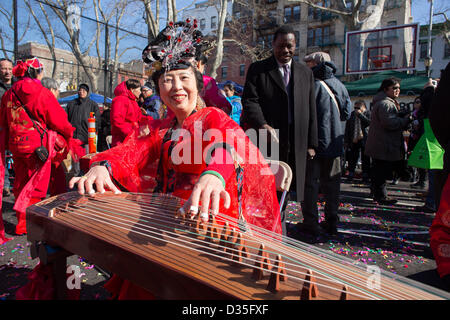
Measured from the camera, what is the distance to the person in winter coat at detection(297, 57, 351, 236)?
3.25 metres

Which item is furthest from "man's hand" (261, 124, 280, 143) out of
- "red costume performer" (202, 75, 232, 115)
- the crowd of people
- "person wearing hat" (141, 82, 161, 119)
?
"person wearing hat" (141, 82, 161, 119)

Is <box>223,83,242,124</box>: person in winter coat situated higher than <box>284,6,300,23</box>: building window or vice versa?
<box>284,6,300,23</box>: building window

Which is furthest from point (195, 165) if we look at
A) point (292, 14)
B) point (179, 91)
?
point (292, 14)

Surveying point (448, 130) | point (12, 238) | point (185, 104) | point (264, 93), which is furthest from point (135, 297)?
point (12, 238)

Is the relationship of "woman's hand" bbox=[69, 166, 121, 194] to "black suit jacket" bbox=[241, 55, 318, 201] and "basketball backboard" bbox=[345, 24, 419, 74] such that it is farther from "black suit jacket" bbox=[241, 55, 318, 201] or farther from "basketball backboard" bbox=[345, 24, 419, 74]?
"basketball backboard" bbox=[345, 24, 419, 74]

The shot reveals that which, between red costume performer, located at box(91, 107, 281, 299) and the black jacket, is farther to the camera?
the black jacket

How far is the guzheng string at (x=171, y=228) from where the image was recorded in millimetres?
875

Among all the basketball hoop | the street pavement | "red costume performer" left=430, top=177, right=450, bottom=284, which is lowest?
the street pavement

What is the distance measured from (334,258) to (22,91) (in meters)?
3.32

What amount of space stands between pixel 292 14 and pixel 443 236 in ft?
110

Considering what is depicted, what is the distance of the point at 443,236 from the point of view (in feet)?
4.84

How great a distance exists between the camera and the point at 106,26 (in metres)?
11.9

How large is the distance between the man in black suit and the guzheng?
5.44 ft

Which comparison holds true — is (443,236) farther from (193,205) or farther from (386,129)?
(386,129)
